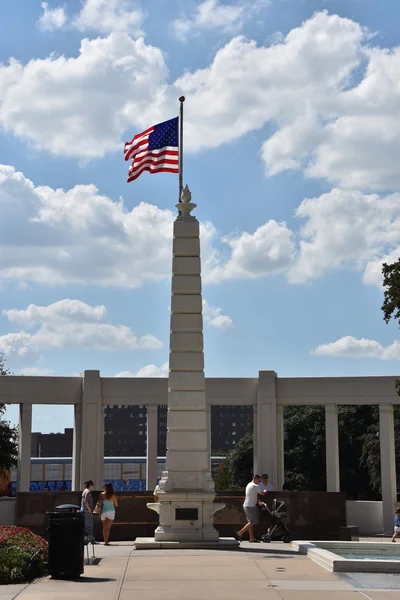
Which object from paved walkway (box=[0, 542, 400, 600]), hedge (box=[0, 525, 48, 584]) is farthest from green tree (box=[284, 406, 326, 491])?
hedge (box=[0, 525, 48, 584])

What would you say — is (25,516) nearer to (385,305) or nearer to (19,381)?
(19,381)

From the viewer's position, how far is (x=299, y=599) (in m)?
13.8

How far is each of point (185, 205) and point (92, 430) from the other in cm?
1313

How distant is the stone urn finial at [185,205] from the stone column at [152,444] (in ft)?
40.8

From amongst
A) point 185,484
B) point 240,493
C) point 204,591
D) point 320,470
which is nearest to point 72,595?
point 204,591

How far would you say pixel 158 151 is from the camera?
26734 millimetres

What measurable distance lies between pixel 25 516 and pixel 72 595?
48.0 feet

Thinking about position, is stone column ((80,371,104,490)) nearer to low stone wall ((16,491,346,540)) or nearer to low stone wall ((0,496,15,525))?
low stone wall ((0,496,15,525))

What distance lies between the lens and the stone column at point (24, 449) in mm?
35562

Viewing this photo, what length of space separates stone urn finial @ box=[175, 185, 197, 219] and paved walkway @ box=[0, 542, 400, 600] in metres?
9.33

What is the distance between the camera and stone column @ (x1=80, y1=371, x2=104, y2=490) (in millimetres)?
35750

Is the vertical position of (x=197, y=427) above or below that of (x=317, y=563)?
Answer: above

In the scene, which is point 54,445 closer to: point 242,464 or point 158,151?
point 242,464

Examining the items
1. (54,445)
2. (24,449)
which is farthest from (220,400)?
(54,445)
